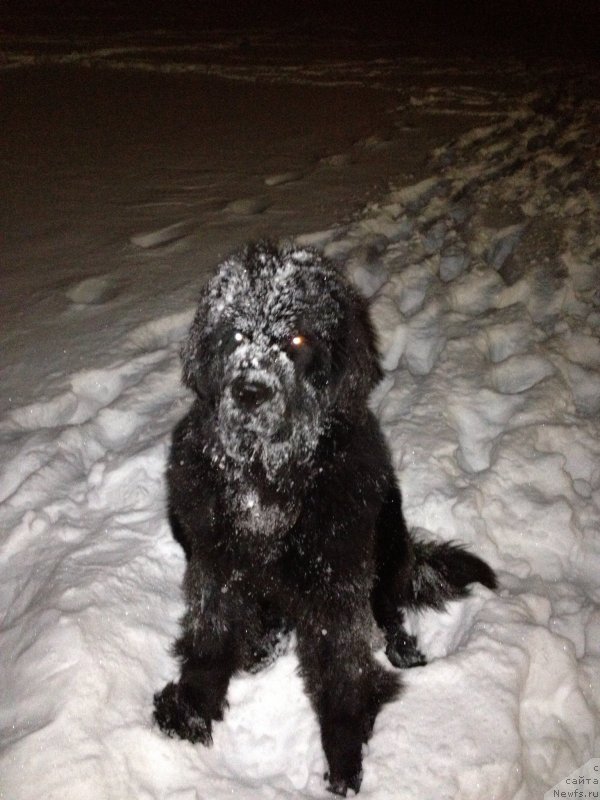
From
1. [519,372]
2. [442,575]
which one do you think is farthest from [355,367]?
[519,372]

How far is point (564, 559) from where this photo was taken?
2529mm

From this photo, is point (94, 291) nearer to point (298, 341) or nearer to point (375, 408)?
point (375, 408)

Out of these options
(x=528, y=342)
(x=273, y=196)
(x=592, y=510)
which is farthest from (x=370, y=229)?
(x=592, y=510)

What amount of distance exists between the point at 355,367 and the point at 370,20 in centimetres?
1707

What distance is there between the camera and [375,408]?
10.7 ft

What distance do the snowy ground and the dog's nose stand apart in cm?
103

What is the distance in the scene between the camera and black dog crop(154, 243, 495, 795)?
181cm

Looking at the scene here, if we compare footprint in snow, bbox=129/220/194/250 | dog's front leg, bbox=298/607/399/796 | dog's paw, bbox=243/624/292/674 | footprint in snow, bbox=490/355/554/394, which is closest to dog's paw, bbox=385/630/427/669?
dog's front leg, bbox=298/607/399/796

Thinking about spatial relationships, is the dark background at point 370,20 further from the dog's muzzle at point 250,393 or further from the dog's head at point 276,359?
the dog's muzzle at point 250,393

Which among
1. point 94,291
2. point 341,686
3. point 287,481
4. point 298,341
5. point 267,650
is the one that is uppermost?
point 298,341

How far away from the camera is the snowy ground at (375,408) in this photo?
194cm

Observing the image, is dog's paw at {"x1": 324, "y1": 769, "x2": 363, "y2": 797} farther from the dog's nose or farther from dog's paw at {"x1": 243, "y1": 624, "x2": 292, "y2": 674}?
the dog's nose

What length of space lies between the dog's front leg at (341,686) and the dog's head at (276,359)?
1.82 feet

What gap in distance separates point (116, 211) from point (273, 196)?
1.41m
